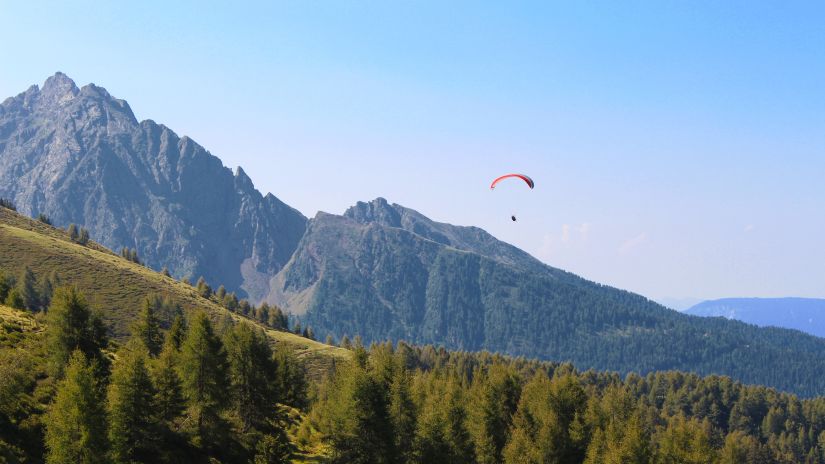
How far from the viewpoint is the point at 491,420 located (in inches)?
3627

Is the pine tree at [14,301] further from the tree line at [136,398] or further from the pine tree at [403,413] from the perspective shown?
the pine tree at [403,413]

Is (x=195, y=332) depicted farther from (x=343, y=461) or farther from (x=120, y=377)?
(x=343, y=461)

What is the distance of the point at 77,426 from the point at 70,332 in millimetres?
21045

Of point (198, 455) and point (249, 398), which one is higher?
point (249, 398)

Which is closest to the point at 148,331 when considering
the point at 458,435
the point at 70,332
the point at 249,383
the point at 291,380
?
the point at 70,332

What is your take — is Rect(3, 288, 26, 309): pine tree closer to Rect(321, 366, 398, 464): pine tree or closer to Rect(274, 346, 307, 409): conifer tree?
Rect(274, 346, 307, 409): conifer tree

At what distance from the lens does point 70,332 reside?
221 feet

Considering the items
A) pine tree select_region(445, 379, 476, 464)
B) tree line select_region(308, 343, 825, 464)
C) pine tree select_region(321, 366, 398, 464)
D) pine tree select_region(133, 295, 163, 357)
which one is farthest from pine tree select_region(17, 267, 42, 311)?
pine tree select_region(445, 379, 476, 464)

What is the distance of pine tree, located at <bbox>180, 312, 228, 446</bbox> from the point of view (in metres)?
67.1

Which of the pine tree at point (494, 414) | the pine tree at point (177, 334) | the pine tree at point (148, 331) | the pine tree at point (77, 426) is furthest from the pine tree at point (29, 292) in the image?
the pine tree at point (77, 426)

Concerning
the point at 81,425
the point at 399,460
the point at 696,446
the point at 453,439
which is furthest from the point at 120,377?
the point at 696,446

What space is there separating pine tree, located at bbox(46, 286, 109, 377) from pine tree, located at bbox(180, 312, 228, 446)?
30.2ft

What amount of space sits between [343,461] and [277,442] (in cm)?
827

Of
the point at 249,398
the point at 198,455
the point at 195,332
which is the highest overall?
the point at 195,332
